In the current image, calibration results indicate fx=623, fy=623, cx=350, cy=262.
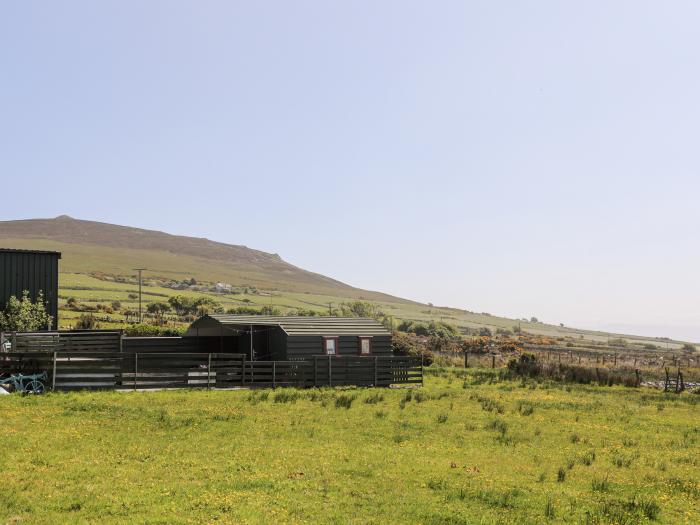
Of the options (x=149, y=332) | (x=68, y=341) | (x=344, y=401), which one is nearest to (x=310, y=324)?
(x=344, y=401)

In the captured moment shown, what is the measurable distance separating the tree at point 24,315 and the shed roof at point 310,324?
9835mm

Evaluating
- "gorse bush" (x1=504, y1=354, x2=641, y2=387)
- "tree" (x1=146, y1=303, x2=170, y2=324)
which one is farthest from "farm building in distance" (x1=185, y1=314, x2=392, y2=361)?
"tree" (x1=146, y1=303, x2=170, y2=324)

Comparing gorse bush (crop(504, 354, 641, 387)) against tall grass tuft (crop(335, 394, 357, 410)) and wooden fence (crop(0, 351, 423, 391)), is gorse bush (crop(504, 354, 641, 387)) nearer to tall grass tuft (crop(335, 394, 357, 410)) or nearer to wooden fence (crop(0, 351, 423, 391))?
wooden fence (crop(0, 351, 423, 391))

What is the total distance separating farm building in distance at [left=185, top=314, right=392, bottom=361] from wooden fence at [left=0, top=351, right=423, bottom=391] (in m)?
3.99

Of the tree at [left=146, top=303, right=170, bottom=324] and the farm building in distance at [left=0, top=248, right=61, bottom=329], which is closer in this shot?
the farm building in distance at [left=0, top=248, right=61, bottom=329]

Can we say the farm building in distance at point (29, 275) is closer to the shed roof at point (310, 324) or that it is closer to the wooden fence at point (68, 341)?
the wooden fence at point (68, 341)

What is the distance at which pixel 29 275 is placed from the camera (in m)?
39.3

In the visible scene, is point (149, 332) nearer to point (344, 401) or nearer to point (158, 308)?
point (344, 401)

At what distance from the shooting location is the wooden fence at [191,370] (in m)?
25.3

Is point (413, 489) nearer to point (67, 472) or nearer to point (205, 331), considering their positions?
point (67, 472)

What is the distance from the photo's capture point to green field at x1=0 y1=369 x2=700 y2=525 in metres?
11.6

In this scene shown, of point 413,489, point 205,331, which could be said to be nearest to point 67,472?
point 413,489

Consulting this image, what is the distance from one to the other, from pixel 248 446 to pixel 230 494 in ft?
14.6

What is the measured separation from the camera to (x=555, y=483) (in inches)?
562
